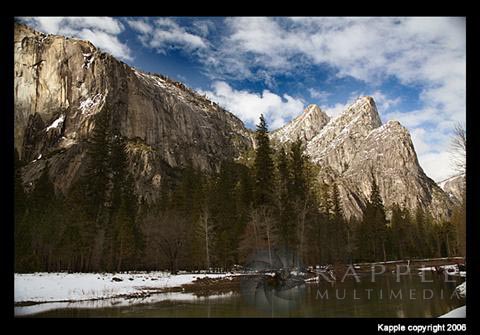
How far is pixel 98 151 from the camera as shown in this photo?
73.6ft

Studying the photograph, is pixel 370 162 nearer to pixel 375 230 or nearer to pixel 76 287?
pixel 375 230

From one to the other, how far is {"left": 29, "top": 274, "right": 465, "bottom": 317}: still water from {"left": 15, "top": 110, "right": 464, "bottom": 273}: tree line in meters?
7.69

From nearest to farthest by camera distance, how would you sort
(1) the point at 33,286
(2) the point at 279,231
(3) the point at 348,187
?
(1) the point at 33,286 → (2) the point at 279,231 → (3) the point at 348,187

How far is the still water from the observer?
27.4ft

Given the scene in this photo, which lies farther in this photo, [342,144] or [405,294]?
[342,144]

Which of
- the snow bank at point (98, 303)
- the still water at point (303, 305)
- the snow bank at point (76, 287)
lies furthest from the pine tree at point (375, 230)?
the snow bank at point (98, 303)

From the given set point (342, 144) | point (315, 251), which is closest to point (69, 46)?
point (315, 251)

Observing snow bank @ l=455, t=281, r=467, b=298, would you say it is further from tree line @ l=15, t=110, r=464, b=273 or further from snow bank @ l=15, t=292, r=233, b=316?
tree line @ l=15, t=110, r=464, b=273

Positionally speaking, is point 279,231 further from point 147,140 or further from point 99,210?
point 147,140

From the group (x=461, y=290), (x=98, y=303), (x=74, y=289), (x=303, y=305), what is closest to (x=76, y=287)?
(x=74, y=289)

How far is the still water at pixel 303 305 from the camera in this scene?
27.4ft

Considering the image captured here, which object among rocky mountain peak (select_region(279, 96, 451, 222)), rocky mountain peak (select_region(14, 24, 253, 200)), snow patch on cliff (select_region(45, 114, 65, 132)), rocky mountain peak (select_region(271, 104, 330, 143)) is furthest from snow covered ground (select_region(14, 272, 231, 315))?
rocky mountain peak (select_region(279, 96, 451, 222))

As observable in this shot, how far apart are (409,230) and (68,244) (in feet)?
139

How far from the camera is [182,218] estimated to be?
26.6m
